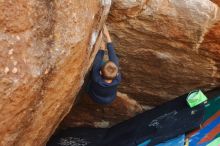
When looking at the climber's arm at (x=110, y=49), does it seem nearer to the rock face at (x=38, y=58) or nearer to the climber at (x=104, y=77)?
the climber at (x=104, y=77)

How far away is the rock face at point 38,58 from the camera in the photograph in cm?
261

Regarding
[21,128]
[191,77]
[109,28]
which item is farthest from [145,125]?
[21,128]

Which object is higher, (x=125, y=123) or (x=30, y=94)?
(x=30, y=94)

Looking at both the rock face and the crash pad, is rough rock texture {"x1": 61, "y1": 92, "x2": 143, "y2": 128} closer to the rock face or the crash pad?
the crash pad

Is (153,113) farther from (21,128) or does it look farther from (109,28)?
(21,128)

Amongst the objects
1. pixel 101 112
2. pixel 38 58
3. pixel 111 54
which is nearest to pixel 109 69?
pixel 111 54

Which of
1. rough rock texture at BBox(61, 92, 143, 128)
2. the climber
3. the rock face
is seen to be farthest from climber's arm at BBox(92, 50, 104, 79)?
rough rock texture at BBox(61, 92, 143, 128)

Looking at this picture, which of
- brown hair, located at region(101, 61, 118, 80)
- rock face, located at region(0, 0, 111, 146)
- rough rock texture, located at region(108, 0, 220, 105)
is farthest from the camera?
rough rock texture, located at region(108, 0, 220, 105)

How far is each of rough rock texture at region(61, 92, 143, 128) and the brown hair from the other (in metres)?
1.04

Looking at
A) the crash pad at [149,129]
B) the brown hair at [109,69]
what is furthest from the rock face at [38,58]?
the crash pad at [149,129]

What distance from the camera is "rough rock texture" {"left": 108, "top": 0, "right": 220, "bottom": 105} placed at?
3867 mm

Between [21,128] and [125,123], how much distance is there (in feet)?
6.42

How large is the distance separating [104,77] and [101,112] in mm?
1189

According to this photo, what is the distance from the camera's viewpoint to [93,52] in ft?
11.6
